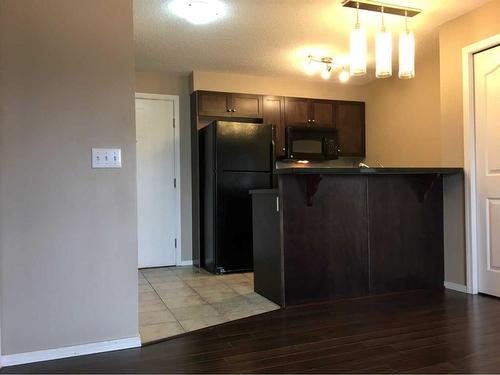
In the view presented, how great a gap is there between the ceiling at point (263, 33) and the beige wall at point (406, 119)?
0.42 metres

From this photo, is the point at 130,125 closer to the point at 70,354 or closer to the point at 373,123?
the point at 70,354

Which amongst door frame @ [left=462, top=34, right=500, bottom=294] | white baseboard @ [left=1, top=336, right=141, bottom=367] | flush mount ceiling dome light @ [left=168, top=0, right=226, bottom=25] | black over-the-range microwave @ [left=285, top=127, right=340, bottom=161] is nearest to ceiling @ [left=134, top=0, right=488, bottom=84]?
flush mount ceiling dome light @ [left=168, top=0, right=226, bottom=25]

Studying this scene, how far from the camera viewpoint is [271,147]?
15.3 ft

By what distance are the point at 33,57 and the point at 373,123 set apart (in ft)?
14.3

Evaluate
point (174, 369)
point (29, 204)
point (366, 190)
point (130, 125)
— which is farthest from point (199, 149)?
point (174, 369)

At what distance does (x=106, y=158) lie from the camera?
229 centimetres

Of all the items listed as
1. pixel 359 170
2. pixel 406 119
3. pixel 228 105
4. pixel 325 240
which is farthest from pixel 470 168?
pixel 228 105

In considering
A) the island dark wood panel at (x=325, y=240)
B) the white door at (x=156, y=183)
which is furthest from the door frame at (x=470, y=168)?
the white door at (x=156, y=183)

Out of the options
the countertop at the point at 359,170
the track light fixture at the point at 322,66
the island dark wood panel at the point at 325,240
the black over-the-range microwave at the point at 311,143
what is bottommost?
the island dark wood panel at the point at 325,240

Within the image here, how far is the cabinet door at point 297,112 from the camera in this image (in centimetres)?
516

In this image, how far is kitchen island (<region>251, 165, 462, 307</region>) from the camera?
123 inches

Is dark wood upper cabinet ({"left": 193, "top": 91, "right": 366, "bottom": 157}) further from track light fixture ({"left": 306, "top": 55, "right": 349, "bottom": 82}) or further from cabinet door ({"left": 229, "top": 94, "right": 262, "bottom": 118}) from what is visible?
track light fixture ({"left": 306, "top": 55, "right": 349, "bottom": 82})

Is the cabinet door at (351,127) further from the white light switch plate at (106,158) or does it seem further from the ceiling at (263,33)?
the white light switch plate at (106,158)

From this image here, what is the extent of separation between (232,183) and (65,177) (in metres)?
2.41
